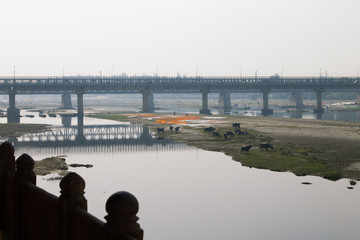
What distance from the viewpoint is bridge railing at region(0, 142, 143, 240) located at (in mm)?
7590

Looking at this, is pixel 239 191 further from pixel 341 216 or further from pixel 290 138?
pixel 290 138

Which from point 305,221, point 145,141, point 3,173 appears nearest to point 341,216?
point 305,221

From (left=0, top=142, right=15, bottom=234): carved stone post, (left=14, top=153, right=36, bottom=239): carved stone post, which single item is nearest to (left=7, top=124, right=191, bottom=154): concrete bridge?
(left=0, top=142, right=15, bottom=234): carved stone post

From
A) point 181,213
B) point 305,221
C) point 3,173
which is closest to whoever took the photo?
point 3,173

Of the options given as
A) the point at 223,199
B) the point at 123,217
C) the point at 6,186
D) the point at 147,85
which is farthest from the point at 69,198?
the point at 147,85

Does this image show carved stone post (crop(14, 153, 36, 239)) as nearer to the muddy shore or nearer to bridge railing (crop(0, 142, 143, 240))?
bridge railing (crop(0, 142, 143, 240))

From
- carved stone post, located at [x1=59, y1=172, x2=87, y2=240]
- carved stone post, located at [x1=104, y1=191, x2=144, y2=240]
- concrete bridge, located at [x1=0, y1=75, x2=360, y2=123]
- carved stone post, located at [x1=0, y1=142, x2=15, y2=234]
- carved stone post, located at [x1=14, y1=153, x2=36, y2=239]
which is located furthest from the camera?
concrete bridge, located at [x1=0, y1=75, x2=360, y2=123]

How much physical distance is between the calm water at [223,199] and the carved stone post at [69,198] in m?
15.4

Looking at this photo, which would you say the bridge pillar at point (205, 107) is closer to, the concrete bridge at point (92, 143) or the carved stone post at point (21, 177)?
the concrete bridge at point (92, 143)

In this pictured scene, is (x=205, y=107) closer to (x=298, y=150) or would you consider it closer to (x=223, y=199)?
(x=298, y=150)

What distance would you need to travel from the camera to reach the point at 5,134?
85.1m

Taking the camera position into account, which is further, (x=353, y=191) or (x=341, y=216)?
(x=353, y=191)

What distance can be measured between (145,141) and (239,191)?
4047cm

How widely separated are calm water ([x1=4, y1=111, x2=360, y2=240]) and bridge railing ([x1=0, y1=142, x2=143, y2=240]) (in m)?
11.5
